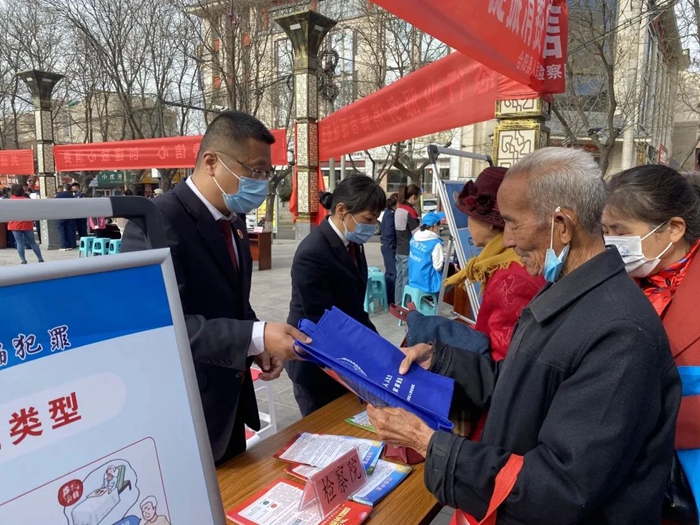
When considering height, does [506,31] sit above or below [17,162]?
below

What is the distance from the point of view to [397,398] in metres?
1.20

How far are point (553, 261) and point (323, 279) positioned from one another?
1323 mm

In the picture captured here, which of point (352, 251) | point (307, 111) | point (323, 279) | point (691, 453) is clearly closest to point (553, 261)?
point (691, 453)

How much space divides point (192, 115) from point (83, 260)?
17535 mm

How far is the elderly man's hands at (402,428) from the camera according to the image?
45.0 inches

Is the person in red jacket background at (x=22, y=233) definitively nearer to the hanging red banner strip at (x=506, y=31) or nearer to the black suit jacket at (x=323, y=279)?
the black suit jacket at (x=323, y=279)

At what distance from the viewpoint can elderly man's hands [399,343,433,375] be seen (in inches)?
54.6

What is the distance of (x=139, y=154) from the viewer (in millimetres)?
9758

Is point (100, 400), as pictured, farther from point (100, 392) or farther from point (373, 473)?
point (373, 473)

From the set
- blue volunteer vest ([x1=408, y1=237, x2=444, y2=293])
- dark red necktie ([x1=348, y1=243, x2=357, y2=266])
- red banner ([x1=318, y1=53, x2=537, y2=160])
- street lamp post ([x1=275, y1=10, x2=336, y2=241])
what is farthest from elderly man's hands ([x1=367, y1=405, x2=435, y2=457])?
street lamp post ([x1=275, y1=10, x2=336, y2=241])

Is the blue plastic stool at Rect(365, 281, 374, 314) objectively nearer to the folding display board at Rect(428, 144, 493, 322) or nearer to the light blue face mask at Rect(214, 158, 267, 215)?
the folding display board at Rect(428, 144, 493, 322)

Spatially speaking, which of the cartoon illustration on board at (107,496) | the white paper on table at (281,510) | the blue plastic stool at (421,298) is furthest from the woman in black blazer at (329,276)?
the blue plastic stool at (421,298)

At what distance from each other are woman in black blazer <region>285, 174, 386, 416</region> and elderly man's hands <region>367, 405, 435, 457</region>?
1.07m

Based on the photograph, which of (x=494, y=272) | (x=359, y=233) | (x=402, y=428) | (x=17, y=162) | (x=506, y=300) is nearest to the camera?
(x=402, y=428)
